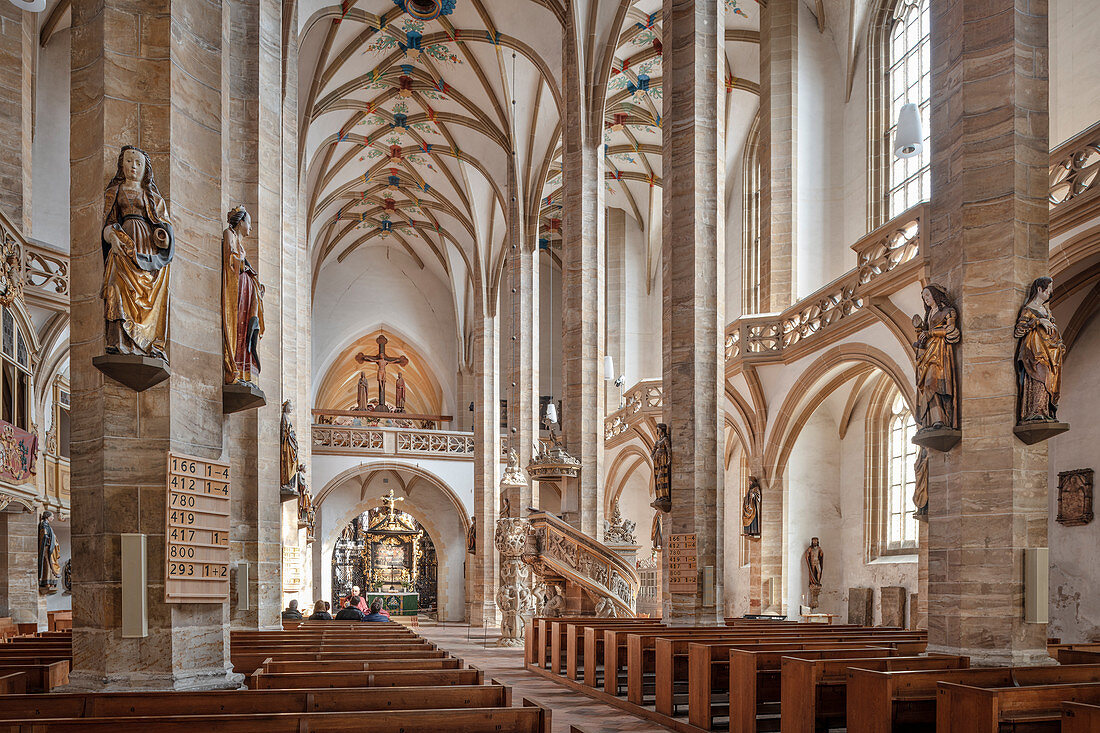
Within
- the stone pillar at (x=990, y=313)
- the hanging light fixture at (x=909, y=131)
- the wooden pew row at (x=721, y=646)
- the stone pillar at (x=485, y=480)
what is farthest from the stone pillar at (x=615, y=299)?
the stone pillar at (x=990, y=313)

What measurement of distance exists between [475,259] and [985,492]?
2193 cm

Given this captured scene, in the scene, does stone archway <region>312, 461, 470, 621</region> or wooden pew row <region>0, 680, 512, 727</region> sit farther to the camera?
stone archway <region>312, 461, 470, 621</region>

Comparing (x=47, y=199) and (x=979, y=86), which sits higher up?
(x=47, y=199)

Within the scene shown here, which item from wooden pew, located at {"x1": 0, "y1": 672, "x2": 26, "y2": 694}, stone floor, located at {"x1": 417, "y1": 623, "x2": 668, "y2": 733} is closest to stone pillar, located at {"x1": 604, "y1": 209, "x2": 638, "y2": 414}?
stone floor, located at {"x1": 417, "y1": 623, "x2": 668, "y2": 733}

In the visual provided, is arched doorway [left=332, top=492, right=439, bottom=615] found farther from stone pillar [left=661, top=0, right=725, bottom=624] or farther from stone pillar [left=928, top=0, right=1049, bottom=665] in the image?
stone pillar [left=928, top=0, right=1049, bottom=665]

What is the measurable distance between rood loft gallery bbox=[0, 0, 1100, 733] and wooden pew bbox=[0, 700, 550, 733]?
21mm

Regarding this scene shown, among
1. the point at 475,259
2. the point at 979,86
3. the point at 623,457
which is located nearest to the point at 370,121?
the point at 475,259

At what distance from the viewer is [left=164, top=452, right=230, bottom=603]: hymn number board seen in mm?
5375

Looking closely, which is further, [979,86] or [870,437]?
[870,437]

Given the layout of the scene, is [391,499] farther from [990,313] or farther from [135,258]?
[135,258]

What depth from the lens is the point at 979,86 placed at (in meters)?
7.54

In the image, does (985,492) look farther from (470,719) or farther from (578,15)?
(578,15)

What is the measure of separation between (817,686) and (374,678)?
281 cm

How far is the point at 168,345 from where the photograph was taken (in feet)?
18.0
